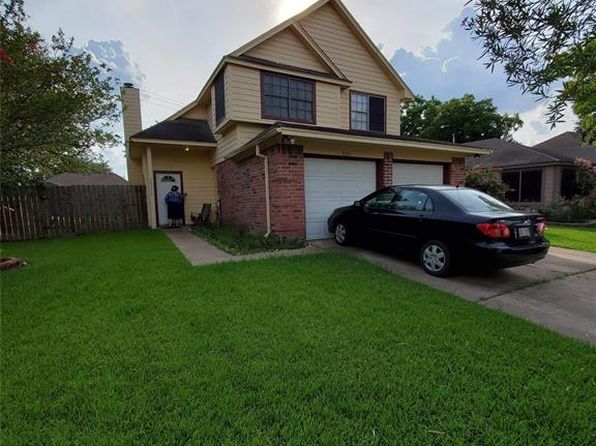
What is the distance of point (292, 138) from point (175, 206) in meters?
6.76

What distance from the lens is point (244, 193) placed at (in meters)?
9.20

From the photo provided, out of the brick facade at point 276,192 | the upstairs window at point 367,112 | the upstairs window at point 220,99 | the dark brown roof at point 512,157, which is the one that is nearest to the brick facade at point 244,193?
the brick facade at point 276,192

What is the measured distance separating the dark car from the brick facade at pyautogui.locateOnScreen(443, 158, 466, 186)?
15.2 ft

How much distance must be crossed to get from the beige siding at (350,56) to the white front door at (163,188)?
6753 millimetres

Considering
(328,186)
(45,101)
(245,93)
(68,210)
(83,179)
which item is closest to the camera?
(45,101)

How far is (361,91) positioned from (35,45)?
31.4 ft

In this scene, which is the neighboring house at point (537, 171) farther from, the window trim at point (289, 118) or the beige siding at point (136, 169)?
the beige siding at point (136, 169)

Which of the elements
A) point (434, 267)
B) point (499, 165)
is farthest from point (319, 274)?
point (499, 165)

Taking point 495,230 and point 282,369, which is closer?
point 282,369

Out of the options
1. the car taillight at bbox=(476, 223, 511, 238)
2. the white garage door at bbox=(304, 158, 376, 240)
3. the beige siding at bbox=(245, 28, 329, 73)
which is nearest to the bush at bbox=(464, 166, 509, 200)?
the white garage door at bbox=(304, 158, 376, 240)

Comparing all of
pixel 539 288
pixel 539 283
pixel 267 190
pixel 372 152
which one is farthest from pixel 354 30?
pixel 539 288

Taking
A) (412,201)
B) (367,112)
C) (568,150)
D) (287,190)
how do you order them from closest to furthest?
(412,201) < (287,190) < (367,112) < (568,150)

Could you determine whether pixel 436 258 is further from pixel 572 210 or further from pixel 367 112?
pixel 572 210

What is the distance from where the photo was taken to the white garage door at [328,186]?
8.00 m
